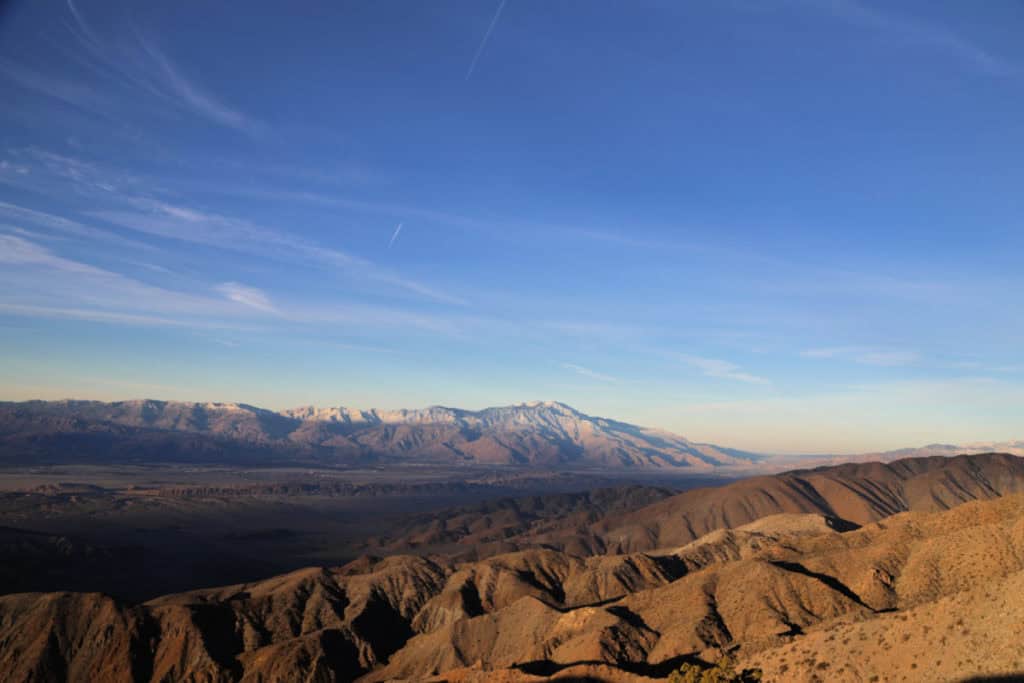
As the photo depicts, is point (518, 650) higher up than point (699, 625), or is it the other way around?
point (699, 625)

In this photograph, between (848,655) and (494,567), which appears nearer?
(848,655)

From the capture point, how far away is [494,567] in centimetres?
13250

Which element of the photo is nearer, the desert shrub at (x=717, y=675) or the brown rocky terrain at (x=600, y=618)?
the desert shrub at (x=717, y=675)

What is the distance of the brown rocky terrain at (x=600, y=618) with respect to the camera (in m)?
46.2

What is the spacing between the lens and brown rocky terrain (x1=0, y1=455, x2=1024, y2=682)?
4619 cm

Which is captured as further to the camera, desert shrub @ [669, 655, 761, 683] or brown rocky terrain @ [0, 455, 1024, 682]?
brown rocky terrain @ [0, 455, 1024, 682]

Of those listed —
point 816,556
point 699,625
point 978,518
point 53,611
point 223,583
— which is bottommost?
point 223,583

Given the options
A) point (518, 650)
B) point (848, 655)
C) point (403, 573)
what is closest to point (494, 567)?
point (403, 573)

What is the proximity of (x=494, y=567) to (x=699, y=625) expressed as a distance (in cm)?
6288

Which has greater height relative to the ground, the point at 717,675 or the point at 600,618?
the point at 717,675

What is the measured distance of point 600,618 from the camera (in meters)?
79.6

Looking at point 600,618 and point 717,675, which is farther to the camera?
point 600,618

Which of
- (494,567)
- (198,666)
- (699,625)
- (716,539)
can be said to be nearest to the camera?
(699,625)

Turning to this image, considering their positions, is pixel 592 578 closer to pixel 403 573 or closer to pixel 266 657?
pixel 403 573
